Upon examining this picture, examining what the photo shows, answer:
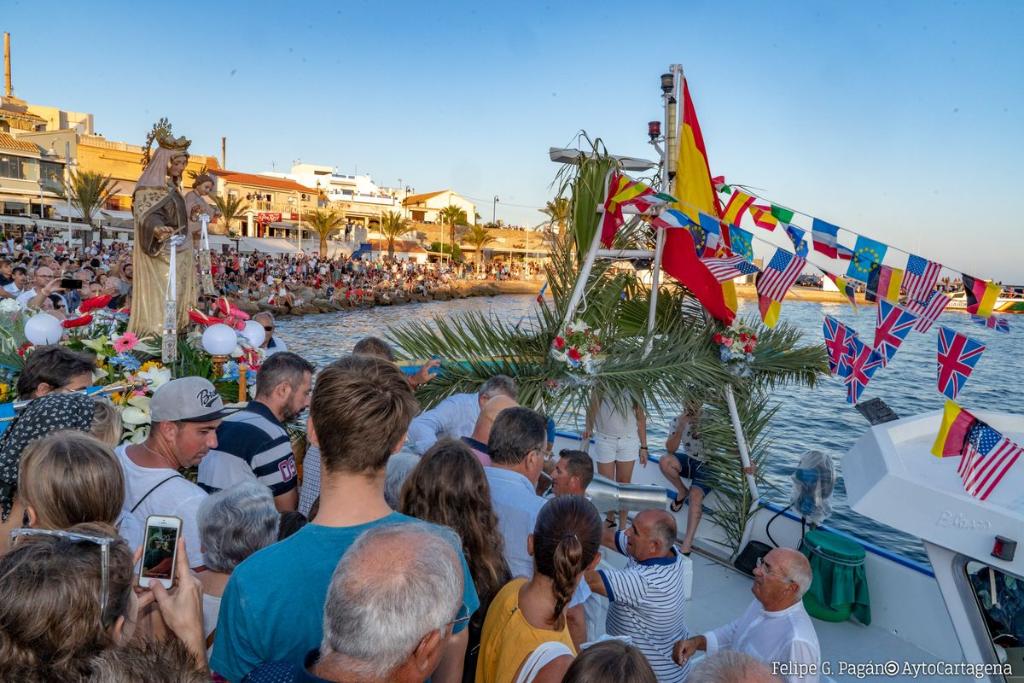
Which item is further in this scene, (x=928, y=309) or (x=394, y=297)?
(x=394, y=297)

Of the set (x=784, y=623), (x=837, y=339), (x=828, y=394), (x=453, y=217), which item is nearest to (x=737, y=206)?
(x=837, y=339)

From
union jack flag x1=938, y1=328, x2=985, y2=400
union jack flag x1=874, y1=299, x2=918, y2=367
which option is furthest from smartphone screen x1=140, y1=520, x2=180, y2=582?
union jack flag x1=874, y1=299, x2=918, y2=367

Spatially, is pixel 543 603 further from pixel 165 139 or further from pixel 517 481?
pixel 165 139

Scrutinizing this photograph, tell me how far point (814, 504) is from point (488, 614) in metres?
3.94

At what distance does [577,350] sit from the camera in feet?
16.6

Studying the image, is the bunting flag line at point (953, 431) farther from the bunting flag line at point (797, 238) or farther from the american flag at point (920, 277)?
the bunting flag line at point (797, 238)

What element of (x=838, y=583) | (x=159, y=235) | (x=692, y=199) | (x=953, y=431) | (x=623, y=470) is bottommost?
(x=838, y=583)

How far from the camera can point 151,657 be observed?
4.62 feet

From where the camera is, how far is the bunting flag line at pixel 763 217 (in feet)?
17.7

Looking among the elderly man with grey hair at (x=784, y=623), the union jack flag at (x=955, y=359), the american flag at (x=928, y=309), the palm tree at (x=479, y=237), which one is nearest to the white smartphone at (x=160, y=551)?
the elderly man with grey hair at (x=784, y=623)

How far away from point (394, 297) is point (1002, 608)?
4505 centimetres

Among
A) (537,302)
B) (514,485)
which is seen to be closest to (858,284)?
(537,302)

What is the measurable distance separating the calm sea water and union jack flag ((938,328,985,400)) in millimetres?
522

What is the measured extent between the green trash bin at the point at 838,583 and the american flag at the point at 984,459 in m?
1.96
